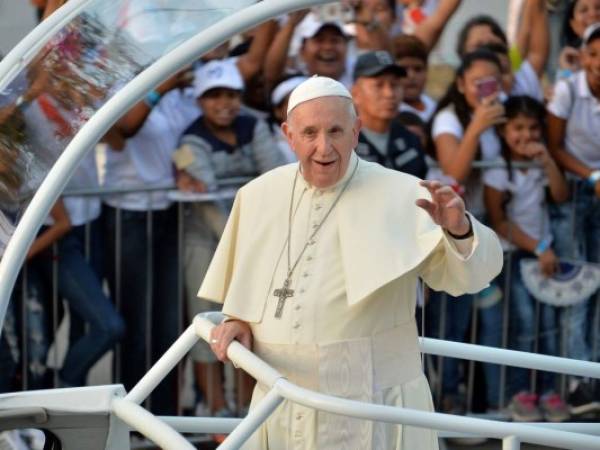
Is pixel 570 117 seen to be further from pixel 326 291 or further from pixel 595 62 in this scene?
pixel 326 291

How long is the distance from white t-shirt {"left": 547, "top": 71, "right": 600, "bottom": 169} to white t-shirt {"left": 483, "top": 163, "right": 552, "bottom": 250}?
23 cm

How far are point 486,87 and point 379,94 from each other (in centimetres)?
57

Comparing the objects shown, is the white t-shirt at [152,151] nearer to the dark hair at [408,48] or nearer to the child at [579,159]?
the dark hair at [408,48]

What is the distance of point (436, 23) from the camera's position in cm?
690

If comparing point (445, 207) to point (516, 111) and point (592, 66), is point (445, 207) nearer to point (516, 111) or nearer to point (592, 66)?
point (516, 111)

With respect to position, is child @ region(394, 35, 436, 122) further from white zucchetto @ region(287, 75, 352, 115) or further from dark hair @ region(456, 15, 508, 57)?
white zucchetto @ region(287, 75, 352, 115)

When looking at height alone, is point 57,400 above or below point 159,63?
below

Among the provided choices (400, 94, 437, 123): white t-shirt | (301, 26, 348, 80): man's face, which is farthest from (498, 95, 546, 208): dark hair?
(301, 26, 348, 80): man's face

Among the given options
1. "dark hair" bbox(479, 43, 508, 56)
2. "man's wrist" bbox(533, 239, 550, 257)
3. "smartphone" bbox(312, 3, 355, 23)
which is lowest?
"man's wrist" bbox(533, 239, 550, 257)

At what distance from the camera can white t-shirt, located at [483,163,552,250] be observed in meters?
6.97

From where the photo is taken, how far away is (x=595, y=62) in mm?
7004

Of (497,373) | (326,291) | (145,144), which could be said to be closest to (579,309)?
(497,373)

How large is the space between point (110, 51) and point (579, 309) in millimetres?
3593

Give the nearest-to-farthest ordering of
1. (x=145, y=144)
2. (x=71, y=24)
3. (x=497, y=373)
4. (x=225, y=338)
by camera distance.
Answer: (x=225, y=338) → (x=71, y=24) → (x=145, y=144) → (x=497, y=373)
